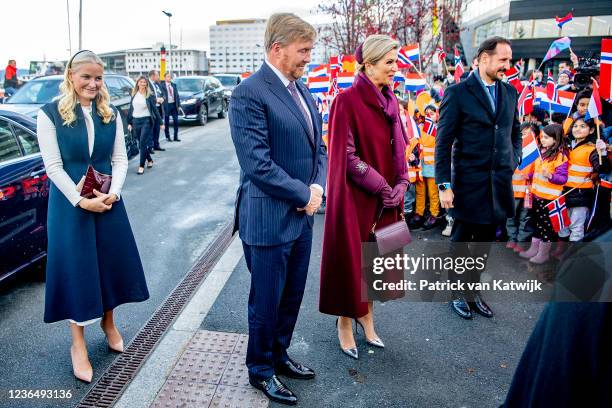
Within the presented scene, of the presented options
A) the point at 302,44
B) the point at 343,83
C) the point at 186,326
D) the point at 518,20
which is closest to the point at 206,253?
the point at 186,326

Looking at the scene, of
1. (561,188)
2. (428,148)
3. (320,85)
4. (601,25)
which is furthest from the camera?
(601,25)

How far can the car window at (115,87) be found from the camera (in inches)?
456

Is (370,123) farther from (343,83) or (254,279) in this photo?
(343,83)

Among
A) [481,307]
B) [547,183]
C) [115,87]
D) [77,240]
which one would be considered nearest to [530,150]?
[547,183]

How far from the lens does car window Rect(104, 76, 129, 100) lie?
11586 mm

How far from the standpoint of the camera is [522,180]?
18.6ft

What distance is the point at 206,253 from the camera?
5531 millimetres

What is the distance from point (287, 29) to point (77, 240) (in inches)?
68.7

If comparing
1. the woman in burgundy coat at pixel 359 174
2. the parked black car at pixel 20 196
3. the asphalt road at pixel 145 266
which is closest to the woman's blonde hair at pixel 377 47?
the woman in burgundy coat at pixel 359 174

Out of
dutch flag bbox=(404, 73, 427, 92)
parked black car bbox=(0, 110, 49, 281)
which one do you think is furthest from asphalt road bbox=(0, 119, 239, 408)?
dutch flag bbox=(404, 73, 427, 92)

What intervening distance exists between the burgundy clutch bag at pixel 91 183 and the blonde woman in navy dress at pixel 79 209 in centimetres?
4

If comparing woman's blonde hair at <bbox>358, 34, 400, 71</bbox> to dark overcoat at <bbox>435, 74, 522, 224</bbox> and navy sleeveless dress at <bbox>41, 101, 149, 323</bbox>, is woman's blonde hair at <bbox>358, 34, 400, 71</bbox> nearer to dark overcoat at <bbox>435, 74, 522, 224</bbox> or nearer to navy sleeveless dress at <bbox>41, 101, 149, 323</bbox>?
dark overcoat at <bbox>435, 74, 522, 224</bbox>

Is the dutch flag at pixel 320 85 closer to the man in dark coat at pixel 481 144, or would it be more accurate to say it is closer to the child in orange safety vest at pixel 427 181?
the child in orange safety vest at pixel 427 181

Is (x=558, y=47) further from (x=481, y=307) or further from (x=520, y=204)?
(x=481, y=307)
